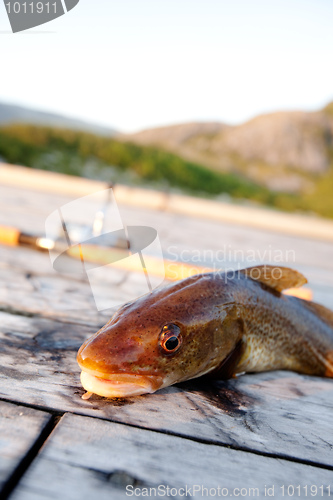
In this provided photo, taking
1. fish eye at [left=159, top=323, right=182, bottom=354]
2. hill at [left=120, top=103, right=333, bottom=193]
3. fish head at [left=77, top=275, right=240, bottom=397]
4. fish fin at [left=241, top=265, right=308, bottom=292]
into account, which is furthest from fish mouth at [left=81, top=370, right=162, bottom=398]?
hill at [left=120, top=103, right=333, bottom=193]

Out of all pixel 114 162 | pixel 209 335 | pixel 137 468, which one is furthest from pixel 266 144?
pixel 137 468

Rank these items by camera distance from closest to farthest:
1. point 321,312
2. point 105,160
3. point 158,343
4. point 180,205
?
point 158,343, point 321,312, point 180,205, point 105,160

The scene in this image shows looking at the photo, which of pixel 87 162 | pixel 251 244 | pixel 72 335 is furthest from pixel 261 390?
pixel 87 162

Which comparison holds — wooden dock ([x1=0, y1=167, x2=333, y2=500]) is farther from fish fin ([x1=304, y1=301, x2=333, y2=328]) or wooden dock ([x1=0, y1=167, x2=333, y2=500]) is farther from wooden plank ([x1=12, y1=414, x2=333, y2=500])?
fish fin ([x1=304, y1=301, x2=333, y2=328])

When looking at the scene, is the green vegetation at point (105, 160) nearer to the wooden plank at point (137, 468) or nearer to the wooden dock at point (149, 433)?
the wooden dock at point (149, 433)

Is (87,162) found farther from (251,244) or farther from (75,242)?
(75,242)

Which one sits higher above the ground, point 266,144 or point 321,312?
point 321,312

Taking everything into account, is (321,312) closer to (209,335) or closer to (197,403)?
(209,335)
